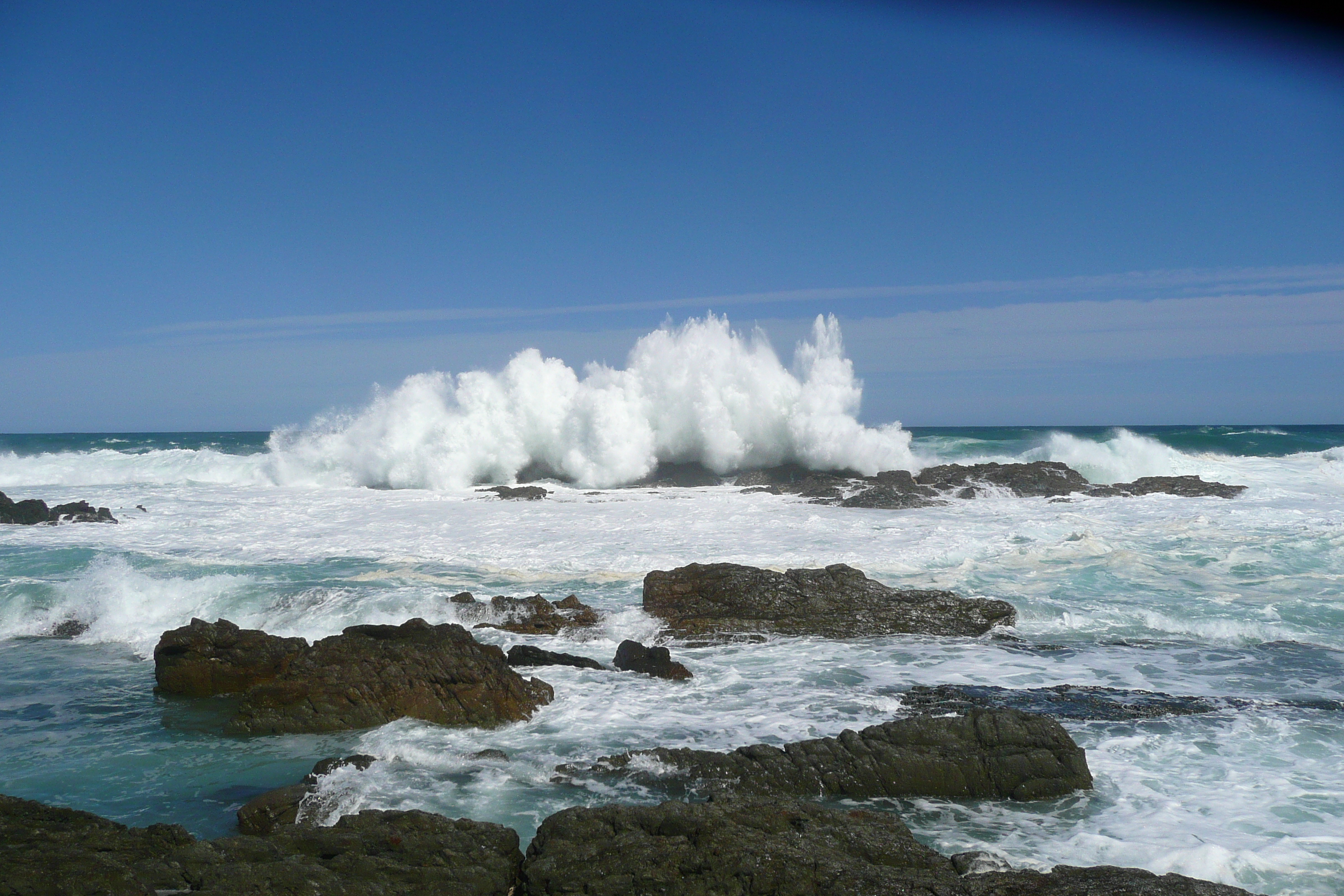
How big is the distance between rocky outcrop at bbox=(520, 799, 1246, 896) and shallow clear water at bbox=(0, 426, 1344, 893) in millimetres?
641

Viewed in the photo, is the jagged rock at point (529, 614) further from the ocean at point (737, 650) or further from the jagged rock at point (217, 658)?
the jagged rock at point (217, 658)

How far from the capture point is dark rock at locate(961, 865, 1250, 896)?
137 inches

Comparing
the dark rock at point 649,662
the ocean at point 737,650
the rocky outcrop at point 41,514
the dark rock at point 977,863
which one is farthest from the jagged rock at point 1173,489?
the rocky outcrop at point 41,514

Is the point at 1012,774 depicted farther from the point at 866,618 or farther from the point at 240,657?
the point at 240,657

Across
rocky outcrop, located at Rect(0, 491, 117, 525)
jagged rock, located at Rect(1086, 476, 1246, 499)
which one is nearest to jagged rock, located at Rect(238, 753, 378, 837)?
rocky outcrop, located at Rect(0, 491, 117, 525)

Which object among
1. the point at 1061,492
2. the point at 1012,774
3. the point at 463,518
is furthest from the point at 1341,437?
the point at 1012,774

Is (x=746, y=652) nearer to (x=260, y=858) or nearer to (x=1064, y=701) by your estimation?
(x=1064, y=701)

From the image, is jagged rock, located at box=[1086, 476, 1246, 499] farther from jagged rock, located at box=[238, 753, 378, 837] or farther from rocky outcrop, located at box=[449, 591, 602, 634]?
jagged rock, located at box=[238, 753, 378, 837]

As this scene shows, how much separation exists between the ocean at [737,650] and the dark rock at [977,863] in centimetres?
25

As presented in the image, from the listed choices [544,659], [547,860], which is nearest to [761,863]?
[547,860]

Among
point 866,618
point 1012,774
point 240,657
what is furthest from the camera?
point 866,618

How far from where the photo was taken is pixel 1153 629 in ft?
30.5

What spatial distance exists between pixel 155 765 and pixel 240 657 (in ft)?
5.85

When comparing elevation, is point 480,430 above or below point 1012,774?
above
